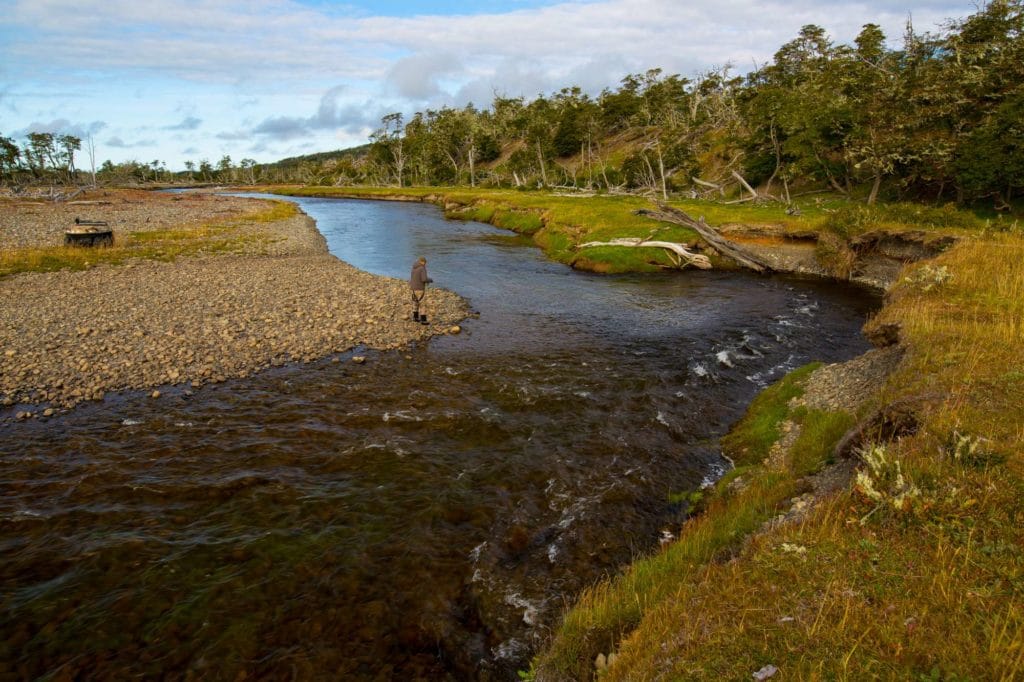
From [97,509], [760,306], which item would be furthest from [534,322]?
[97,509]

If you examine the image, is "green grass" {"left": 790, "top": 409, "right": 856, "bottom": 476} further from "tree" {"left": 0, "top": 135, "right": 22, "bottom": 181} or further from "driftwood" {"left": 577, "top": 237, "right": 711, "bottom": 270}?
"tree" {"left": 0, "top": 135, "right": 22, "bottom": 181}

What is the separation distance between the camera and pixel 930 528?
6.65 metres

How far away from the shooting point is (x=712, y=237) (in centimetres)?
4444

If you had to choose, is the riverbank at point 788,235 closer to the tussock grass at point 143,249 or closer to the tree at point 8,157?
the tussock grass at point 143,249

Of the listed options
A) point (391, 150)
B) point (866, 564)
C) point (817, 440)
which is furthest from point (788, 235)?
point (391, 150)

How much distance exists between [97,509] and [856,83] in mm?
66147

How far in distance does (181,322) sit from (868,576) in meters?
27.0

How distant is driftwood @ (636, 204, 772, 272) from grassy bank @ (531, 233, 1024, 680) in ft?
106

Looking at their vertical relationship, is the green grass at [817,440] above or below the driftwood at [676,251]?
below

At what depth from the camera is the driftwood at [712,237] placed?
41.8 m

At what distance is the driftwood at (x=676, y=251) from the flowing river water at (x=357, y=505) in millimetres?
19897

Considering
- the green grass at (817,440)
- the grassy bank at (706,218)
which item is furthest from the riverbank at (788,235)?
the green grass at (817,440)

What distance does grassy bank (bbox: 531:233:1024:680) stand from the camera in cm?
501

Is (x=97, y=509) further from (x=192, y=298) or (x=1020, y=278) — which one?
(x=1020, y=278)
